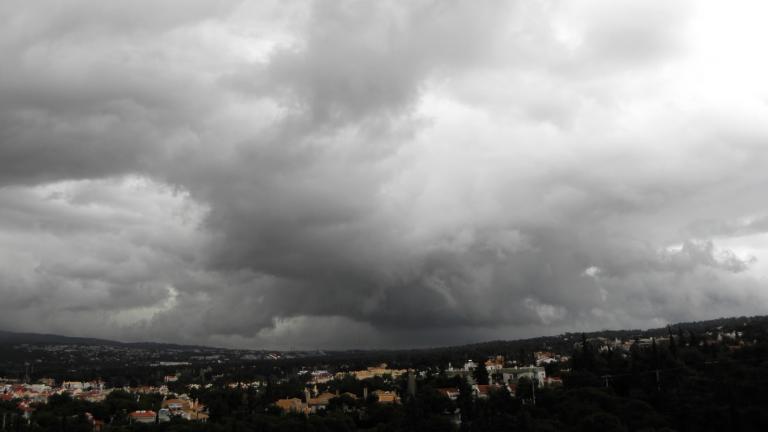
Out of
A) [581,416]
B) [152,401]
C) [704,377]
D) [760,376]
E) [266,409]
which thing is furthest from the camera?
[152,401]

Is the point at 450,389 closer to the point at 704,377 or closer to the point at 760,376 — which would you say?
the point at 704,377

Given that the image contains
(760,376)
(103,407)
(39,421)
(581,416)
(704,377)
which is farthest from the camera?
(103,407)

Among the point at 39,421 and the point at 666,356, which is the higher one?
the point at 666,356

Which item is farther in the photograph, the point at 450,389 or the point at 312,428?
the point at 450,389

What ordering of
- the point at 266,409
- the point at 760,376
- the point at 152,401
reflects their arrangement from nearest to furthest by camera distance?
the point at 760,376
the point at 266,409
the point at 152,401

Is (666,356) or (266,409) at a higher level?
(666,356)

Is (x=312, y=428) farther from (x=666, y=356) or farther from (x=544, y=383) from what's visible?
(x=666, y=356)

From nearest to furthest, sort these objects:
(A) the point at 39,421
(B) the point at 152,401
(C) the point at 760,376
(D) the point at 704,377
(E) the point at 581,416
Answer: (E) the point at 581,416 < (C) the point at 760,376 < (D) the point at 704,377 < (A) the point at 39,421 < (B) the point at 152,401

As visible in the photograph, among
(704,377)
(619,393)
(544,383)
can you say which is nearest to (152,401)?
(544,383)

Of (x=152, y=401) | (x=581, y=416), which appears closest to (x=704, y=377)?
(x=581, y=416)
